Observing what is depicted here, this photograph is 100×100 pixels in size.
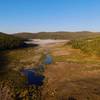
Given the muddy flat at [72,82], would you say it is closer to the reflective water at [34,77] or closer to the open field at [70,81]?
the open field at [70,81]

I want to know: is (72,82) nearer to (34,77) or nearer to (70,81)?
(70,81)

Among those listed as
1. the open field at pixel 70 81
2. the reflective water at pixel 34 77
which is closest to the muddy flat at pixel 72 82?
the open field at pixel 70 81

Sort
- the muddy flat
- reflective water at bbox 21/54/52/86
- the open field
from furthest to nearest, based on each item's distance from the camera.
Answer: reflective water at bbox 21/54/52/86, the open field, the muddy flat

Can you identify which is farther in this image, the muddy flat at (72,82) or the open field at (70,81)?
the open field at (70,81)

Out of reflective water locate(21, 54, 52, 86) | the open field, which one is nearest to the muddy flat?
the open field

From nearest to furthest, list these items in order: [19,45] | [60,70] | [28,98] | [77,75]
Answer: [28,98], [77,75], [60,70], [19,45]

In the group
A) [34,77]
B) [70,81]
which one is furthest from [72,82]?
[34,77]

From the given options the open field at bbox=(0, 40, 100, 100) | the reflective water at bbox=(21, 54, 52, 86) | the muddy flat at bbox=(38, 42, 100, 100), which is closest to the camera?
the muddy flat at bbox=(38, 42, 100, 100)

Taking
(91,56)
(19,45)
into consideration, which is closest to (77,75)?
(91,56)

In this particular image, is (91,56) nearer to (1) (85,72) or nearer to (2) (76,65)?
(2) (76,65)

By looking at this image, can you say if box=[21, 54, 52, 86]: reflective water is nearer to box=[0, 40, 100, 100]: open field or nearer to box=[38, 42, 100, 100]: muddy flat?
box=[0, 40, 100, 100]: open field

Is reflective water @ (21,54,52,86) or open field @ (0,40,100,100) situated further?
reflective water @ (21,54,52,86)
